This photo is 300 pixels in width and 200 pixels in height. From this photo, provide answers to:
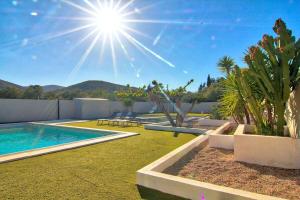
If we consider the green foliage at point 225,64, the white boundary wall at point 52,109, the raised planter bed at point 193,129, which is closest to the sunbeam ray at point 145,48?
the green foliage at point 225,64

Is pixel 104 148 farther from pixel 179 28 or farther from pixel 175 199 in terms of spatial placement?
pixel 179 28

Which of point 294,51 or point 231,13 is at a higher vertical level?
point 231,13

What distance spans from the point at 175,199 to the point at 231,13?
9.11m

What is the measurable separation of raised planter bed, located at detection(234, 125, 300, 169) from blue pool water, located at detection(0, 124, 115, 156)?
7669mm

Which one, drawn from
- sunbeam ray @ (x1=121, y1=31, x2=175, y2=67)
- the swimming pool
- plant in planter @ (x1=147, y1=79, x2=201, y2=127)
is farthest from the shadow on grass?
sunbeam ray @ (x1=121, y1=31, x2=175, y2=67)

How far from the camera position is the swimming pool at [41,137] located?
916 centimetres

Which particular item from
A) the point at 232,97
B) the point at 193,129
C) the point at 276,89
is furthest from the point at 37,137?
the point at 276,89

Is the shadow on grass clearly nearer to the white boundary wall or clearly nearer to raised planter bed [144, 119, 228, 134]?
raised planter bed [144, 119, 228, 134]

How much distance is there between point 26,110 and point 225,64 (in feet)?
55.7

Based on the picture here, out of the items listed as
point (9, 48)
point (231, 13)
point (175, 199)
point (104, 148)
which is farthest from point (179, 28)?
point (9, 48)

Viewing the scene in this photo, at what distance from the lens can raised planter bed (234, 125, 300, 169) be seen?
15.8ft

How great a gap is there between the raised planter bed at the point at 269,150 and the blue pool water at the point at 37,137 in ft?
25.2

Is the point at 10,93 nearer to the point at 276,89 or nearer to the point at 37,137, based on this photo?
the point at 37,137

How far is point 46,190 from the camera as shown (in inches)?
155
